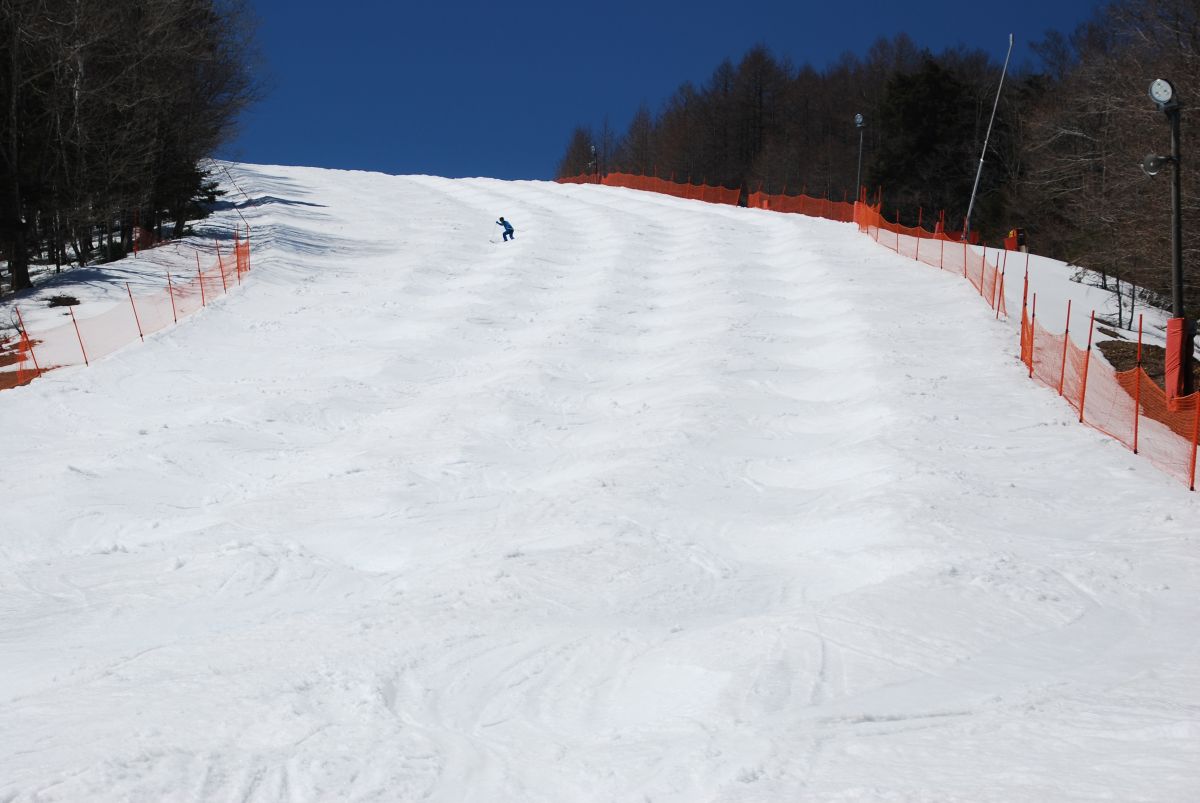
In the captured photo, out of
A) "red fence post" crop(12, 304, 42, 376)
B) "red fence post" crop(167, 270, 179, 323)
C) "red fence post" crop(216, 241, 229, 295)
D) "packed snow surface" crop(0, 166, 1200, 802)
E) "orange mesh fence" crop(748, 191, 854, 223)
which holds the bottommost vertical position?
"packed snow surface" crop(0, 166, 1200, 802)

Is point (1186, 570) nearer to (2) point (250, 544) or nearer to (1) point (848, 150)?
(2) point (250, 544)

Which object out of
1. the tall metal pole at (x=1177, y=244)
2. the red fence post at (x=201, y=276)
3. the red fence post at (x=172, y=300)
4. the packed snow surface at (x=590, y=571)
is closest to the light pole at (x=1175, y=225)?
the tall metal pole at (x=1177, y=244)

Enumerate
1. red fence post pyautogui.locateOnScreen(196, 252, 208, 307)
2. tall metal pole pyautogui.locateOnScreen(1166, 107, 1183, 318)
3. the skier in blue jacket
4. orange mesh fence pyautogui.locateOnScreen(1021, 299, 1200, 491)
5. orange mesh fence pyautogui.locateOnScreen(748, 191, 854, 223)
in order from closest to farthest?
orange mesh fence pyautogui.locateOnScreen(1021, 299, 1200, 491) < tall metal pole pyautogui.locateOnScreen(1166, 107, 1183, 318) < red fence post pyautogui.locateOnScreen(196, 252, 208, 307) < the skier in blue jacket < orange mesh fence pyautogui.locateOnScreen(748, 191, 854, 223)

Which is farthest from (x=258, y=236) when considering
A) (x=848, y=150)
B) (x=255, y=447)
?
(x=848, y=150)

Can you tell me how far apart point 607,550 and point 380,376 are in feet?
33.0

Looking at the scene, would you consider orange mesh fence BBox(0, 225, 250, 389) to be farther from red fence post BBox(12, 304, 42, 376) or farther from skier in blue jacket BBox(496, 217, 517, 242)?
skier in blue jacket BBox(496, 217, 517, 242)

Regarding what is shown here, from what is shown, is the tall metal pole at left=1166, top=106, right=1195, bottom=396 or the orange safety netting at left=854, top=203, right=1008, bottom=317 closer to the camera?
the tall metal pole at left=1166, top=106, right=1195, bottom=396

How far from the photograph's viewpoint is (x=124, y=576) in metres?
10.8

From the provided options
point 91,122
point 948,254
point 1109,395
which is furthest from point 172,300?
point 948,254

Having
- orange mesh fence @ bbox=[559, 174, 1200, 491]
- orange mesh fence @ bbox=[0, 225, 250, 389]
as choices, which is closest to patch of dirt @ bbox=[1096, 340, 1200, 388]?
orange mesh fence @ bbox=[559, 174, 1200, 491]

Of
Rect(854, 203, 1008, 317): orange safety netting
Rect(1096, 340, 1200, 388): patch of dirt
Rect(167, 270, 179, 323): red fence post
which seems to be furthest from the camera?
Rect(854, 203, 1008, 317): orange safety netting

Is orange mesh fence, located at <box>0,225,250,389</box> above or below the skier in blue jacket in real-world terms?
below

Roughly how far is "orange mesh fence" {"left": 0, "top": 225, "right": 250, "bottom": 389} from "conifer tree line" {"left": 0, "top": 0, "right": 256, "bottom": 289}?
11.8 feet

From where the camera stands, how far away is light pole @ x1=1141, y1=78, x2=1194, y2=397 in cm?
1556
